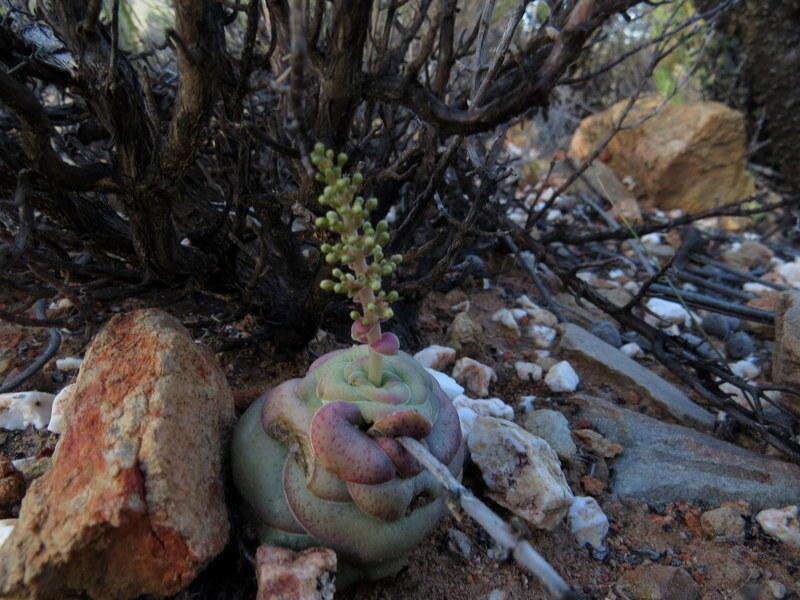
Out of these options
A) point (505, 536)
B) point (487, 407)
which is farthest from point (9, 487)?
point (487, 407)

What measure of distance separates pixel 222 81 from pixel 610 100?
6.35m

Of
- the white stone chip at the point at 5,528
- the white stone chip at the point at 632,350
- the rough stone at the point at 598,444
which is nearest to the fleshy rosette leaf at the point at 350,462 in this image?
the white stone chip at the point at 5,528

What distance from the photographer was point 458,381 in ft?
7.66

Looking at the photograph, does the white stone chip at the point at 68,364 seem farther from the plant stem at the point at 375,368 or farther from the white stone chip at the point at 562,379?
the white stone chip at the point at 562,379

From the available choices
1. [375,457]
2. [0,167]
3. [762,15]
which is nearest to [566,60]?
[375,457]

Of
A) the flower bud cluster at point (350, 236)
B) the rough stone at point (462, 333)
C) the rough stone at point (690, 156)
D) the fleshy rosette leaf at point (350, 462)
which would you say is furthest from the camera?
the rough stone at point (690, 156)

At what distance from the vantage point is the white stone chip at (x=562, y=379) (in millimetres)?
2445

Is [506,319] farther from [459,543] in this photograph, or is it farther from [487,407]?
[459,543]

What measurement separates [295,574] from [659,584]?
39.9 inches

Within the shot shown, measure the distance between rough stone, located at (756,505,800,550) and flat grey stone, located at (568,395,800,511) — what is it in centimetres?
5

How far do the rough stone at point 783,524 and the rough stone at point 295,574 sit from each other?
4.67 feet

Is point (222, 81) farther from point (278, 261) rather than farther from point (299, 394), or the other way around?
point (299, 394)

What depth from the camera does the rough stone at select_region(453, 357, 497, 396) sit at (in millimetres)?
2309

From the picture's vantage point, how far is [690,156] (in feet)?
18.1
